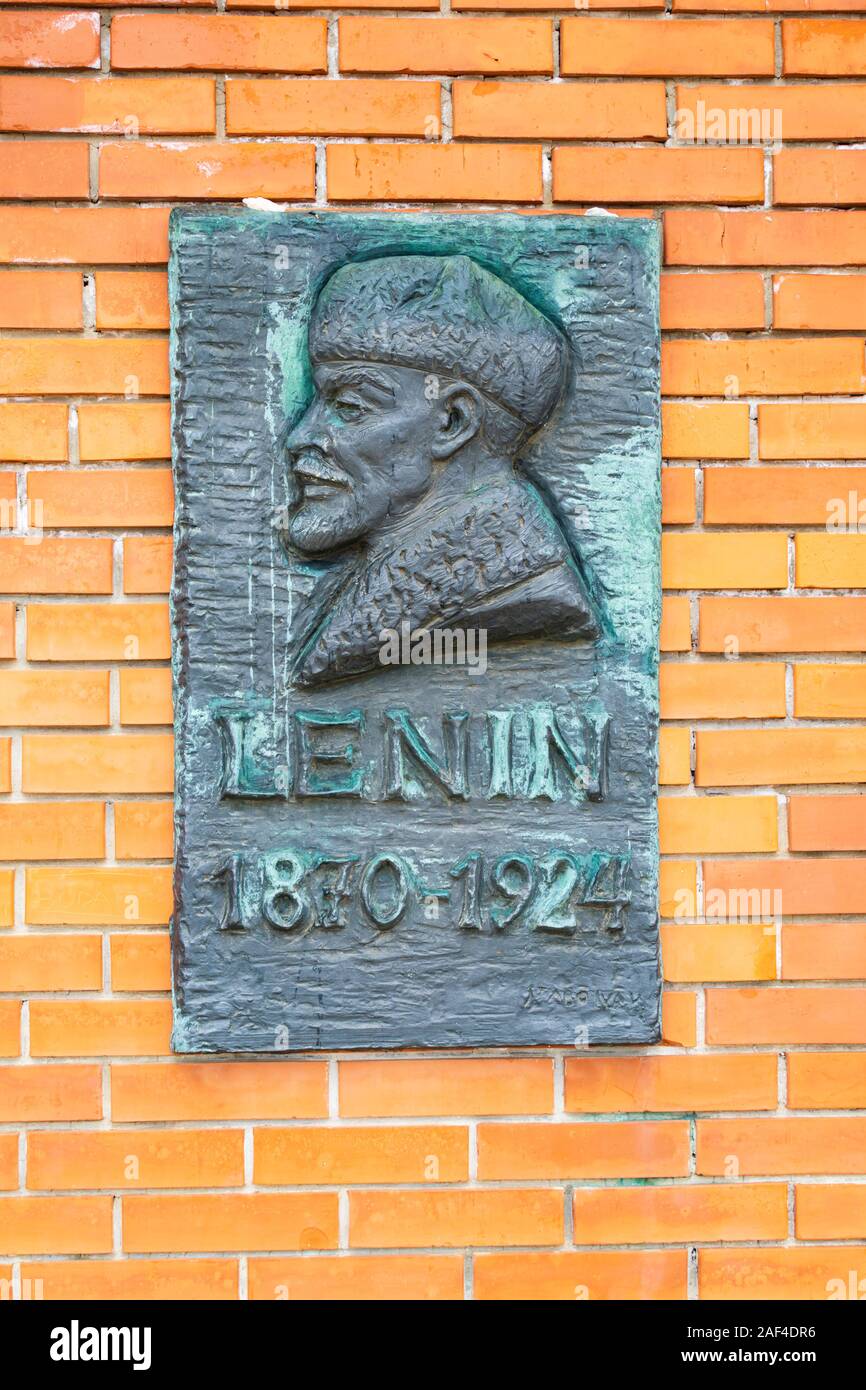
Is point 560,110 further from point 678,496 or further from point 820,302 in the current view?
point 678,496

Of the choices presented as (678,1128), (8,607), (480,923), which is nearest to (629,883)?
(480,923)

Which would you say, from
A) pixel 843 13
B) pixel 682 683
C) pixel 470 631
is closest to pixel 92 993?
pixel 470 631

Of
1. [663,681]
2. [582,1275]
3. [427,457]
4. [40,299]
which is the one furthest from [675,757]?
[40,299]

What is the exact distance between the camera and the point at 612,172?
7.54 ft

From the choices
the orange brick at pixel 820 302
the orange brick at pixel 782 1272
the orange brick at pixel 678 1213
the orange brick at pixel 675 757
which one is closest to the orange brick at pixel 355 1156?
the orange brick at pixel 678 1213

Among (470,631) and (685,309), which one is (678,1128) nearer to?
(470,631)

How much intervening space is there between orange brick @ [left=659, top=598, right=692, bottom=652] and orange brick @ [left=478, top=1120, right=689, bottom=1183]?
0.77 m

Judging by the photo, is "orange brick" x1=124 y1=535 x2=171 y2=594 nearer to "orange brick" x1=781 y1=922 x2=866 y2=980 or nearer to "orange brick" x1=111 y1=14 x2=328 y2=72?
"orange brick" x1=111 y1=14 x2=328 y2=72

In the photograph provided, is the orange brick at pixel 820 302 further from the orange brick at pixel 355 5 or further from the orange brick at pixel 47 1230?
the orange brick at pixel 47 1230

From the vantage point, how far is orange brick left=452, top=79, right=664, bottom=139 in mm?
2283

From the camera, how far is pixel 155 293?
7.46ft

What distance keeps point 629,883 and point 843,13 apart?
4.86 feet

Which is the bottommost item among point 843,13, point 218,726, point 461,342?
point 218,726

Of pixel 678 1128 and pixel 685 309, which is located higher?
pixel 685 309
